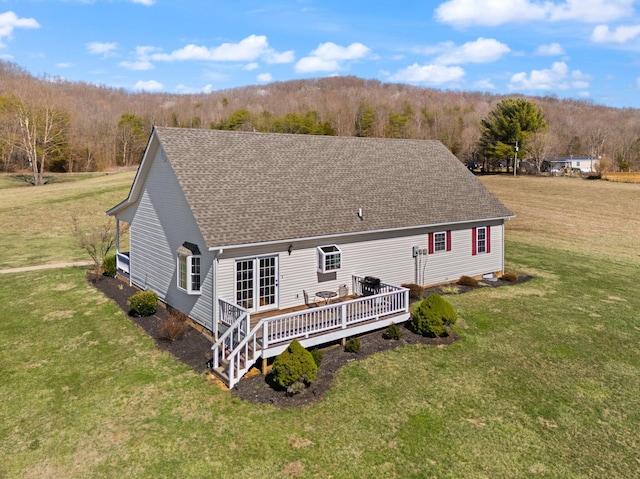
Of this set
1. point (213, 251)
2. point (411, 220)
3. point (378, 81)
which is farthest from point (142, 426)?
point (378, 81)

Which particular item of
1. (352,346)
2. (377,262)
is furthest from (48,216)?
(352,346)

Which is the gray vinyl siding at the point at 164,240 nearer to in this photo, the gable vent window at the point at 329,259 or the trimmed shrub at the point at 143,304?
the trimmed shrub at the point at 143,304

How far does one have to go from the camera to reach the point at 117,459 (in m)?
7.91

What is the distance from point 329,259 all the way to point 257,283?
282 centimetres

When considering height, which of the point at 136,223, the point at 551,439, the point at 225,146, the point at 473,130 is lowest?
the point at 551,439

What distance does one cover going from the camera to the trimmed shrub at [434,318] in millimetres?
13500

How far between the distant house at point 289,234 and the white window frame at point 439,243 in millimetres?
63

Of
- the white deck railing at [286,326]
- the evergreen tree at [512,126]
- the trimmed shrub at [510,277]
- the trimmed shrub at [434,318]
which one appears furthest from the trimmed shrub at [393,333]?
the evergreen tree at [512,126]

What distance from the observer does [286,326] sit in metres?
11.8

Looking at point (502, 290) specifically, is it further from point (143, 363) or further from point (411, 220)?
point (143, 363)

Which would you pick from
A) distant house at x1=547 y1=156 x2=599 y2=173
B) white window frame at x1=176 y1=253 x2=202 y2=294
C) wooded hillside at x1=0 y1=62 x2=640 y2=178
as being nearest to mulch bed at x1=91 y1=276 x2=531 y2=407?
white window frame at x1=176 y1=253 x2=202 y2=294

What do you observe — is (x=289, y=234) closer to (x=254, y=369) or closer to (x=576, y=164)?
(x=254, y=369)

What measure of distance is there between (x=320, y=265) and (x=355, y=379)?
4.75 metres

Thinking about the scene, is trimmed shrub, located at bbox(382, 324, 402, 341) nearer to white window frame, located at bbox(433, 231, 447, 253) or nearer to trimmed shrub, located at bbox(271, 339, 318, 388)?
trimmed shrub, located at bbox(271, 339, 318, 388)
